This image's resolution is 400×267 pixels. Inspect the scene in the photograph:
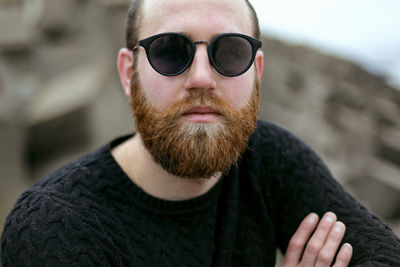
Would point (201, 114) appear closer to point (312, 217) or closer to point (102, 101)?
point (312, 217)

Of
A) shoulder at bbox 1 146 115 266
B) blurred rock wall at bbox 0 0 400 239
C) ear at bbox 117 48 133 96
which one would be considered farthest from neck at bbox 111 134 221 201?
blurred rock wall at bbox 0 0 400 239

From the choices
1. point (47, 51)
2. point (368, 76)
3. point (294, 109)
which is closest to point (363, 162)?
point (368, 76)

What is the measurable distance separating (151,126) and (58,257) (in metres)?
0.63

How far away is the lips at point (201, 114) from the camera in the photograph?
171 centimetres

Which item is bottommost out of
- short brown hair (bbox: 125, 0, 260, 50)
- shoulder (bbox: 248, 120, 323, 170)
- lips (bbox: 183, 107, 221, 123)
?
shoulder (bbox: 248, 120, 323, 170)

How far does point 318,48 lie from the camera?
6758mm

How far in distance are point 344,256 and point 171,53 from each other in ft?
3.64

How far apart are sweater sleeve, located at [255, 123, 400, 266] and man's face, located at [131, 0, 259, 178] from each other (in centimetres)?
31

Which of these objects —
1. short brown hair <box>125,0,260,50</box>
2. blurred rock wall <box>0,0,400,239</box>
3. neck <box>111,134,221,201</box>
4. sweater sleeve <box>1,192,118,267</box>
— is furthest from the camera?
blurred rock wall <box>0,0,400,239</box>

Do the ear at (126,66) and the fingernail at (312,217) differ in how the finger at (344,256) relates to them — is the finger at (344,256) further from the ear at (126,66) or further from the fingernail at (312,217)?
the ear at (126,66)

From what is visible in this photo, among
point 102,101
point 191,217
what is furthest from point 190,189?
point 102,101

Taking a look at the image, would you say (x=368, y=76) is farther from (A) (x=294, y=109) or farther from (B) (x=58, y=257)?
(B) (x=58, y=257)

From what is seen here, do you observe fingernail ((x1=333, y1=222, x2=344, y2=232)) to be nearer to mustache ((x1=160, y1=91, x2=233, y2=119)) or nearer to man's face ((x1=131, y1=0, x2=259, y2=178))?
man's face ((x1=131, y1=0, x2=259, y2=178))

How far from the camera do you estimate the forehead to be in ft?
5.63
